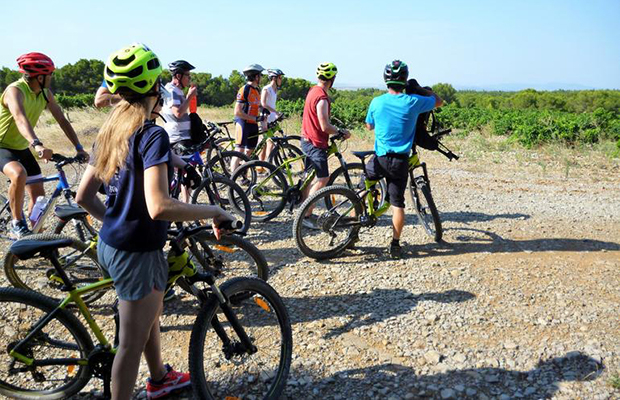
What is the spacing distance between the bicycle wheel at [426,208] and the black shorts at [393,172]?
0.53m

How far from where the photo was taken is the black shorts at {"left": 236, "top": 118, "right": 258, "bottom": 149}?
833 centimetres

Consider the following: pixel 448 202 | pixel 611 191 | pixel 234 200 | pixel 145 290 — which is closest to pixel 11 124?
pixel 234 200

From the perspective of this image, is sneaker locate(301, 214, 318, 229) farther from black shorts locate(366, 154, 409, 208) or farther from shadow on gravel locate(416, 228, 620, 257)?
shadow on gravel locate(416, 228, 620, 257)

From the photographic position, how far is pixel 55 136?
15703mm

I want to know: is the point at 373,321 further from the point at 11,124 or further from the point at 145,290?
the point at 11,124

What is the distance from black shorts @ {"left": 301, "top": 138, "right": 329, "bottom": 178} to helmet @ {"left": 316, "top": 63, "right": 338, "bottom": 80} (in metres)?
0.87

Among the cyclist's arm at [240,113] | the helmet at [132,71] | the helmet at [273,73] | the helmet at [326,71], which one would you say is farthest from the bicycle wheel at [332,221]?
the helmet at [273,73]

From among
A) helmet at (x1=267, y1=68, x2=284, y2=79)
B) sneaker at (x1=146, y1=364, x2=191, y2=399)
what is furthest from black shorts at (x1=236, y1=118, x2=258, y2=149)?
sneaker at (x1=146, y1=364, x2=191, y2=399)

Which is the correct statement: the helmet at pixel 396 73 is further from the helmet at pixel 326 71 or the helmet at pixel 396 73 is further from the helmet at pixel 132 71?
the helmet at pixel 132 71

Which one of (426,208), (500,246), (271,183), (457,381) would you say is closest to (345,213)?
(426,208)

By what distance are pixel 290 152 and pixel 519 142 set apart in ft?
30.1

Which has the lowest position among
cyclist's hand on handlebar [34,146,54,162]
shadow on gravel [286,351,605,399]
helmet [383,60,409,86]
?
shadow on gravel [286,351,605,399]

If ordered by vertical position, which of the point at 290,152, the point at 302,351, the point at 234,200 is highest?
the point at 290,152

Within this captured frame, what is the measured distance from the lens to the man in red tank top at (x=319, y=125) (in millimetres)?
5801
